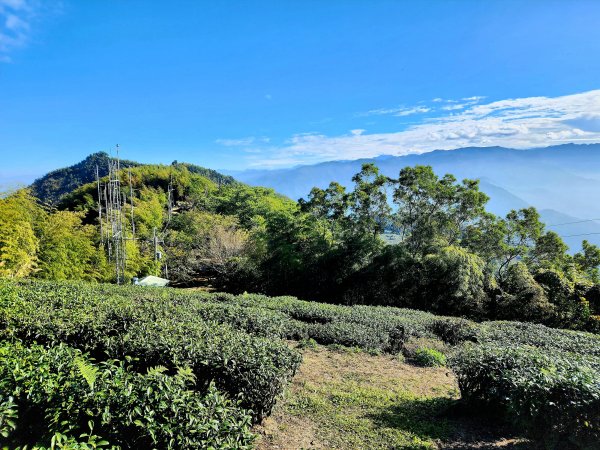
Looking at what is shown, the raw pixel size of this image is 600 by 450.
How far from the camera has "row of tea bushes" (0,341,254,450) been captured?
3.00 meters

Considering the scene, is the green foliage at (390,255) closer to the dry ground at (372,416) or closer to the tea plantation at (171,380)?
the tea plantation at (171,380)

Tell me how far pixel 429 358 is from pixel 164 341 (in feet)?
22.0

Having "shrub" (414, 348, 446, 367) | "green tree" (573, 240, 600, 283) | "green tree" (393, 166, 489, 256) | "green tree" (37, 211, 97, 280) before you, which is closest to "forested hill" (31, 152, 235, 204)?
"green tree" (37, 211, 97, 280)

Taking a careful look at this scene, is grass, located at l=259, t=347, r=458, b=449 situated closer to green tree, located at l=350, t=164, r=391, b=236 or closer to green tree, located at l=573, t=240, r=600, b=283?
green tree, located at l=350, t=164, r=391, b=236

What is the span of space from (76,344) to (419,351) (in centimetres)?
792

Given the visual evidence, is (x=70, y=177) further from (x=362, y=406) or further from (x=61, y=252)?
(x=362, y=406)

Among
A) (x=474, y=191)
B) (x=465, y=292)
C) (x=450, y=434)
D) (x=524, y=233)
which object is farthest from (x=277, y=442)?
(x=524, y=233)

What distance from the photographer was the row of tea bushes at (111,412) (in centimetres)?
300

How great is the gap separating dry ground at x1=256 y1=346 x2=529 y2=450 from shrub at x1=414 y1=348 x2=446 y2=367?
2.63 ft

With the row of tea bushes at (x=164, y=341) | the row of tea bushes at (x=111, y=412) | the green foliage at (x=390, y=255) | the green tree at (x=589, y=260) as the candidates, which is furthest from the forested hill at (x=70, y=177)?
the row of tea bushes at (x=111, y=412)

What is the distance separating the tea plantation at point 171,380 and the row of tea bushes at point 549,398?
0.5 inches

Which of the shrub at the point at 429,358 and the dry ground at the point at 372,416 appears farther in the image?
the shrub at the point at 429,358

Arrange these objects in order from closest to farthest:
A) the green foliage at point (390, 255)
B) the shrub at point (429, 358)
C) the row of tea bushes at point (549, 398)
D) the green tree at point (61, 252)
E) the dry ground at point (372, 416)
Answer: the row of tea bushes at point (549, 398)
the dry ground at point (372, 416)
the shrub at point (429, 358)
the green tree at point (61, 252)
the green foliage at point (390, 255)

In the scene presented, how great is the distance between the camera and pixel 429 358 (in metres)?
8.89
